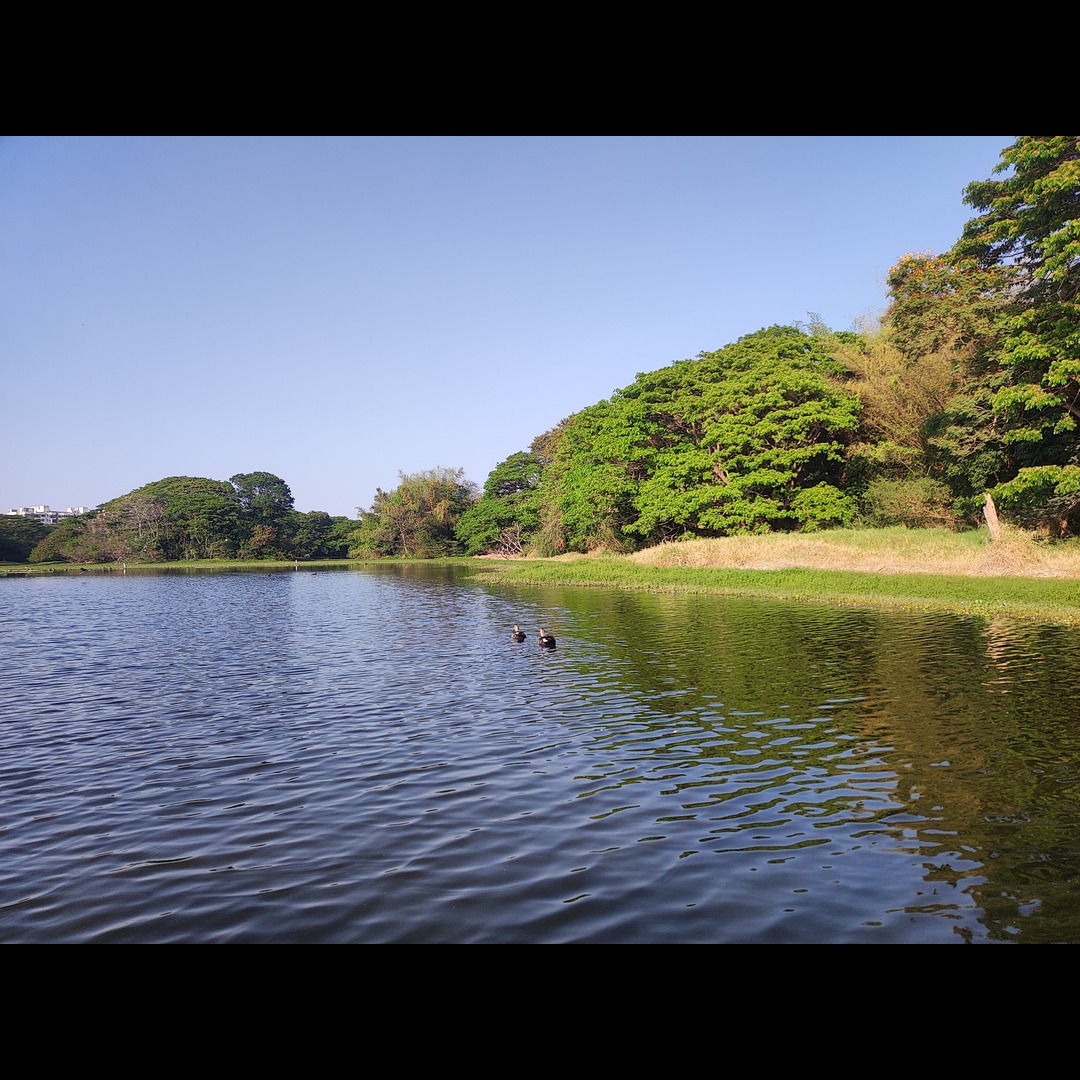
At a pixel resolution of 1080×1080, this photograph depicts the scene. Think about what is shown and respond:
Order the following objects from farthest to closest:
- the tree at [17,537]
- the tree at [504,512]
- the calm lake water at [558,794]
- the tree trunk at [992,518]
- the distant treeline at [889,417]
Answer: the tree at [17,537]
the tree at [504,512]
the tree trunk at [992,518]
the distant treeline at [889,417]
the calm lake water at [558,794]

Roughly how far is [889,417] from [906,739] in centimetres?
3123

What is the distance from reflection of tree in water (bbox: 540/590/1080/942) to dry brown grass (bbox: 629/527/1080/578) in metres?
6.61

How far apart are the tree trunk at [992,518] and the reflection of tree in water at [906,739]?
940 centimetres

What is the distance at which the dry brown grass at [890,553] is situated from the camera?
24.3m

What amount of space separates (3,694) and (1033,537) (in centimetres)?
2871

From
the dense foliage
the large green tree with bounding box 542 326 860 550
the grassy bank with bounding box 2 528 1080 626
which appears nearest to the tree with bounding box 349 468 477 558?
the dense foliage

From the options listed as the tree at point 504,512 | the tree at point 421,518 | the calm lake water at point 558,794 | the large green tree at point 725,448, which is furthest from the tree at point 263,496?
the calm lake water at point 558,794

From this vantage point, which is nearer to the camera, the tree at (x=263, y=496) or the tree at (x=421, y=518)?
the tree at (x=421, y=518)

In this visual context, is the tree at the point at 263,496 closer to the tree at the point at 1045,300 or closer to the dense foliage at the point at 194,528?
the dense foliage at the point at 194,528

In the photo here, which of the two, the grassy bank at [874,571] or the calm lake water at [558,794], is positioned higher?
the grassy bank at [874,571]

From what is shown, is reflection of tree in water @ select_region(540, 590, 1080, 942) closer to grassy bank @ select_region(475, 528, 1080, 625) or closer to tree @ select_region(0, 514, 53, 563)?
grassy bank @ select_region(475, 528, 1080, 625)
